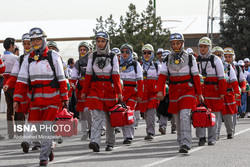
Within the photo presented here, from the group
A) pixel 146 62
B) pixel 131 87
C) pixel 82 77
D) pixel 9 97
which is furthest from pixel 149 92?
pixel 9 97

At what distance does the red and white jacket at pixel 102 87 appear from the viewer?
12.8 metres

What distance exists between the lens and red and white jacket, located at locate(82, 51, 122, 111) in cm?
1277

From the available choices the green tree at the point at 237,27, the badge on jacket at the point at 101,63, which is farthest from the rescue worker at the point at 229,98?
the green tree at the point at 237,27

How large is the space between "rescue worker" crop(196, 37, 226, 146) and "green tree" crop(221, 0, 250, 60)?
3910 cm

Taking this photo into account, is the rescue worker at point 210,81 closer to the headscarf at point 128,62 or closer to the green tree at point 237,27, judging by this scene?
the headscarf at point 128,62

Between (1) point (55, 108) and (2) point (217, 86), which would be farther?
(2) point (217, 86)

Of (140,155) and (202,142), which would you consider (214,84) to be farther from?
(140,155)

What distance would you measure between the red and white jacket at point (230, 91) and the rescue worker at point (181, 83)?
9.15 ft

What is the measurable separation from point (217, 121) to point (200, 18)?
2144 inches

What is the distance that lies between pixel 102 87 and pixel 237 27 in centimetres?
4288

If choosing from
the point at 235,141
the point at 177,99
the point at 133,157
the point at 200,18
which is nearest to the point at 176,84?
the point at 177,99

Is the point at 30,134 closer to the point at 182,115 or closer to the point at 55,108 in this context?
the point at 55,108

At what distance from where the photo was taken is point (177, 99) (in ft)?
42.1

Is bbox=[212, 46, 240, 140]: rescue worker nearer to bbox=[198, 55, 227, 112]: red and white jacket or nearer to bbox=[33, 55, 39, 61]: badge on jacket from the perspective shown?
bbox=[198, 55, 227, 112]: red and white jacket
